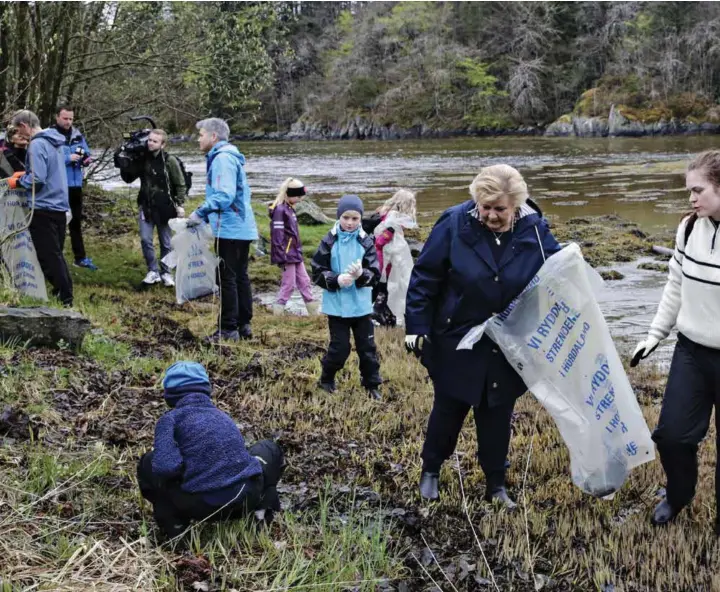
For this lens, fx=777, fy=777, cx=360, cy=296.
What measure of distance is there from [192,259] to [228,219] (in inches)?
22.9

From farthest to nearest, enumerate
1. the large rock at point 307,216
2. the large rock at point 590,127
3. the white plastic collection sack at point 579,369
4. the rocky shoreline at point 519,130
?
the large rock at point 590,127
the rocky shoreline at point 519,130
the large rock at point 307,216
the white plastic collection sack at point 579,369

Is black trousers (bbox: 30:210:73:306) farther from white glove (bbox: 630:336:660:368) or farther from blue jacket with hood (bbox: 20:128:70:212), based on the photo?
white glove (bbox: 630:336:660:368)

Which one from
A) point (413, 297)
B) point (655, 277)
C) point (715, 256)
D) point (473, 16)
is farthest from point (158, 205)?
point (473, 16)

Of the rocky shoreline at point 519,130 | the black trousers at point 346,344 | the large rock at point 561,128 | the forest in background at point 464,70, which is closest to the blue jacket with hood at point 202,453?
the black trousers at point 346,344

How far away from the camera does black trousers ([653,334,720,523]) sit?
12.0 feet

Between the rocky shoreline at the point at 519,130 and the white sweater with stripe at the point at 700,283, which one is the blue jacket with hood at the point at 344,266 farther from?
the rocky shoreline at the point at 519,130

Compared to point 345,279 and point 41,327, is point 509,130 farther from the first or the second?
point 41,327

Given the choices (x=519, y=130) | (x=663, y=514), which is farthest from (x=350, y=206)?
(x=519, y=130)

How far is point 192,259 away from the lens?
294 inches

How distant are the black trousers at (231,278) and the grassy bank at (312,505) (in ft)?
3.19

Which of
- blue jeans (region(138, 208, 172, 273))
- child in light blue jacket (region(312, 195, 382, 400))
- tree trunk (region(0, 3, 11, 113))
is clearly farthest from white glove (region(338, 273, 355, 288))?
tree trunk (region(0, 3, 11, 113))

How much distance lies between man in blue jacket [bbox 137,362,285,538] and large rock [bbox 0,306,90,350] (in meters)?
2.86

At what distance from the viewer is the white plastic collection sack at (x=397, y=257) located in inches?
310

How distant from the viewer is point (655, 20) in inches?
2360
